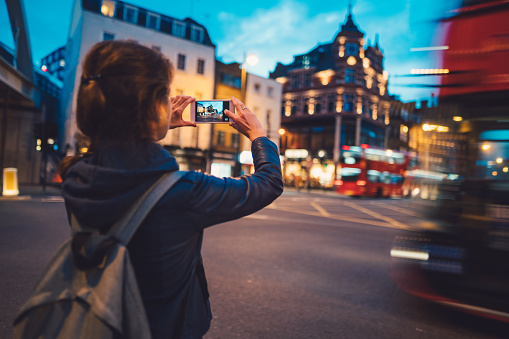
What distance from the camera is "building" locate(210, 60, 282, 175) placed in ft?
112

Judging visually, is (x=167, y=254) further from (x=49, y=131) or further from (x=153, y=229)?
(x=49, y=131)

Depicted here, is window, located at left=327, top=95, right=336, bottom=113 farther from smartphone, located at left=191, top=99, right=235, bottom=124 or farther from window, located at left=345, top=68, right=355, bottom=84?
smartphone, located at left=191, top=99, right=235, bottom=124

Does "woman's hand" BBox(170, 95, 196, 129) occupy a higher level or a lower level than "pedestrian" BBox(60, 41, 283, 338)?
higher

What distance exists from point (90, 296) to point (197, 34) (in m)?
35.8

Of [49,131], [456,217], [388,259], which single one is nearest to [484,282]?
[456,217]

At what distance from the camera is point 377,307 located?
13.4 ft

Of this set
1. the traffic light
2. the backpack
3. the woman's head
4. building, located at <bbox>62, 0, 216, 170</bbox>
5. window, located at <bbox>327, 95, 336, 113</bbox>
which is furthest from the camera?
window, located at <bbox>327, 95, 336, 113</bbox>

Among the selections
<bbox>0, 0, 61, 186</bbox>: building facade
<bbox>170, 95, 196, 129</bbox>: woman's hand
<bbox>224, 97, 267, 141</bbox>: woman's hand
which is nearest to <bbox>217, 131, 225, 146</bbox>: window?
<bbox>0, 0, 61, 186</bbox>: building facade

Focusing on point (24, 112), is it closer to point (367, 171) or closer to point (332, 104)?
point (367, 171)

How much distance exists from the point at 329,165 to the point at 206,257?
37.8m

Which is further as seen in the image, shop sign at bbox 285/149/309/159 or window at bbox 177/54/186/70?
shop sign at bbox 285/149/309/159

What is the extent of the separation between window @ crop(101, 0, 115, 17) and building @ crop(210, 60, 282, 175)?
32.6 ft

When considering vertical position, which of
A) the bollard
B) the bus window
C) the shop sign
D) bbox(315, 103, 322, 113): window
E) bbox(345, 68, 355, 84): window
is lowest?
the bollard

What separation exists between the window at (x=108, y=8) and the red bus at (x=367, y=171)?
21.8m
